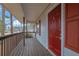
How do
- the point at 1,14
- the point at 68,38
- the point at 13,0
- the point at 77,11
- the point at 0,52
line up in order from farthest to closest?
the point at 1,14 → the point at 0,52 → the point at 68,38 → the point at 77,11 → the point at 13,0

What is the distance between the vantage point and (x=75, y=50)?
3.06 metres

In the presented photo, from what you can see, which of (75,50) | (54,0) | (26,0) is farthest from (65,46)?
(26,0)

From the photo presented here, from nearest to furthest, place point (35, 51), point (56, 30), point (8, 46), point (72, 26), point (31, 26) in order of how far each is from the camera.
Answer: point (72, 26), point (56, 30), point (8, 46), point (35, 51), point (31, 26)

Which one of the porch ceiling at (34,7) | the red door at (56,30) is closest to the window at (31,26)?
the porch ceiling at (34,7)

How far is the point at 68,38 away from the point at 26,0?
1644mm

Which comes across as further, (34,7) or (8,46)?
(34,7)

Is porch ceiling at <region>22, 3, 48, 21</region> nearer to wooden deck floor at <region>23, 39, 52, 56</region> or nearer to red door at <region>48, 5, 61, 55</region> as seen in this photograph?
red door at <region>48, 5, 61, 55</region>

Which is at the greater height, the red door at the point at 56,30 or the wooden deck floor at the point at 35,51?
the red door at the point at 56,30

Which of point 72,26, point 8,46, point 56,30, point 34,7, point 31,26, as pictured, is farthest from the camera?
point 31,26

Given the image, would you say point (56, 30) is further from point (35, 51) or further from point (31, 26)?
point (31, 26)

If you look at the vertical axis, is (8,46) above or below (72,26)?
below

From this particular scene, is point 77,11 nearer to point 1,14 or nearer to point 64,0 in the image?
point 64,0

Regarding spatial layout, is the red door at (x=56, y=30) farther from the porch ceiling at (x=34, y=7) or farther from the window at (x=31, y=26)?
the window at (x=31, y=26)

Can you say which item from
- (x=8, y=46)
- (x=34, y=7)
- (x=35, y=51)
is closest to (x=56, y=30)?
(x=8, y=46)
